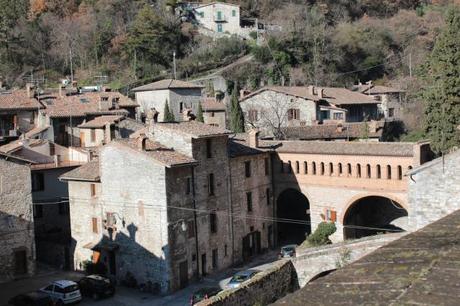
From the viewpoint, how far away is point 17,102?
46.8 meters

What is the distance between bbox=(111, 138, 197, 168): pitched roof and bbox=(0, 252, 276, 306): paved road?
636 centimetres

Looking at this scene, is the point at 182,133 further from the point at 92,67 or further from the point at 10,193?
the point at 92,67

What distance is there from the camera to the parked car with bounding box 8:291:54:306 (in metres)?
27.2

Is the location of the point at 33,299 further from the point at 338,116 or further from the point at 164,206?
the point at 338,116

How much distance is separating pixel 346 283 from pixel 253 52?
73259 millimetres

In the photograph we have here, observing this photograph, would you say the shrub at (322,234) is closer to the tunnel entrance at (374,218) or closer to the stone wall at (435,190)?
the tunnel entrance at (374,218)

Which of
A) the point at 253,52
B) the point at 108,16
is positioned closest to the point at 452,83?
the point at 253,52

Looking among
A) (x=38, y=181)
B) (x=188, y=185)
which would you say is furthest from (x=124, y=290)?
(x=38, y=181)

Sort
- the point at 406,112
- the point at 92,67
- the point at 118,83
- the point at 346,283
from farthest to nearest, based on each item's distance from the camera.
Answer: the point at 92,67 → the point at 118,83 → the point at 406,112 → the point at 346,283

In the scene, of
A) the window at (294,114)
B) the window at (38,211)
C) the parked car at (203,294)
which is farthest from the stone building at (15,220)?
the window at (294,114)

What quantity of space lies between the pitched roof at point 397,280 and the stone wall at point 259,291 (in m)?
6.43

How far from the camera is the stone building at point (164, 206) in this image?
30922 millimetres

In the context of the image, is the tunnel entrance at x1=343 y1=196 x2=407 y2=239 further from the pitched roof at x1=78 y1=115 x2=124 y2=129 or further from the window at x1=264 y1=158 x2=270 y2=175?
the pitched roof at x1=78 y1=115 x2=124 y2=129

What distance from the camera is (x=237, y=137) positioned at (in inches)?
1634
